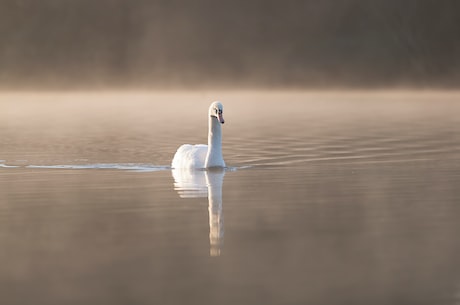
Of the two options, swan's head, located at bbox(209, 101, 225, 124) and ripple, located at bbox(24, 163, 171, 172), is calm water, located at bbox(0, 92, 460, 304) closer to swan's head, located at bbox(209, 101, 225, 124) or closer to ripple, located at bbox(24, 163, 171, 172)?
ripple, located at bbox(24, 163, 171, 172)

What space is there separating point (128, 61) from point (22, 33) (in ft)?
59.9

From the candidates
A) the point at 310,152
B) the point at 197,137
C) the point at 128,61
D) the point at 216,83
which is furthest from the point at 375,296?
the point at 128,61

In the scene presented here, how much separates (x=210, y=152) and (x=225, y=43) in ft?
537

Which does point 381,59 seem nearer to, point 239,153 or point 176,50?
point 176,50

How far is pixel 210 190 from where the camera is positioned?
54.7 feet

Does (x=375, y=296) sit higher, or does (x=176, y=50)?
(x=176, y=50)

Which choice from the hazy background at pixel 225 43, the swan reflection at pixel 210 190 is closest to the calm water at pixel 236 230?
the swan reflection at pixel 210 190

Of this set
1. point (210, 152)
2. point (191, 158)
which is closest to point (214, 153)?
point (210, 152)

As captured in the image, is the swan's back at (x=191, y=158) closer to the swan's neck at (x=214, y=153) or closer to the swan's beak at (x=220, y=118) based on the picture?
the swan's neck at (x=214, y=153)

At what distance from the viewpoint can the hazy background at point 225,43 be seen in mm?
172875

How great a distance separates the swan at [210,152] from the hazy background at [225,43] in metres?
146

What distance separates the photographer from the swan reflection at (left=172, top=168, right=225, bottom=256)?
12102 millimetres

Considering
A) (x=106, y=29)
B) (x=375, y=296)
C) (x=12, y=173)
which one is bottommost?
(x=375, y=296)

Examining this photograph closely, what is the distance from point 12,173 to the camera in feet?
66.4
